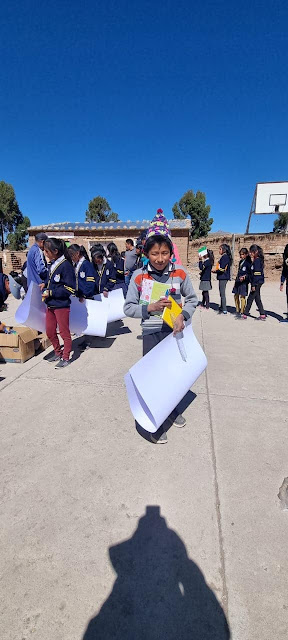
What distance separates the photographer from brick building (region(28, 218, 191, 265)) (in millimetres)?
19844

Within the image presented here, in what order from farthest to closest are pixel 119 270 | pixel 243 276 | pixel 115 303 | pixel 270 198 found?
pixel 270 198 → pixel 243 276 → pixel 119 270 → pixel 115 303

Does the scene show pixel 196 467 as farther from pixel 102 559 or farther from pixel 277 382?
pixel 277 382

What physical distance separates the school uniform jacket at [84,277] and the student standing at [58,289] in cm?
64

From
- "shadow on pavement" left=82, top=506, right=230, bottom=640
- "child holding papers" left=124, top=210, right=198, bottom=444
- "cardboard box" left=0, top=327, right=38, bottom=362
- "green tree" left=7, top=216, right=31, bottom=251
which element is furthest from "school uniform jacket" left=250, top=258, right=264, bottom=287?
"green tree" left=7, top=216, right=31, bottom=251

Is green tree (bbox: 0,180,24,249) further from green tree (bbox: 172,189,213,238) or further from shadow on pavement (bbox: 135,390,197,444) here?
shadow on pavement (bbox: 135,390,197,444)

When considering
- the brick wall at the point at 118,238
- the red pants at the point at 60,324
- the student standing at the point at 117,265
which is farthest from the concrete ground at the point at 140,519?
the brick wall at the point at 118,238

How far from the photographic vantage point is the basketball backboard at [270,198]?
20.2 meters

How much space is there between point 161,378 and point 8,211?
43.3 m

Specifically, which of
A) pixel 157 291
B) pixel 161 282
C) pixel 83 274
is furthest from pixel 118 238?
pixel 157 291

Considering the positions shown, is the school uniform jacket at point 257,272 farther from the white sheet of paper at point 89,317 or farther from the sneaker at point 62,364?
the sneaker at point 62,364

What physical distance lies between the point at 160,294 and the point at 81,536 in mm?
1694

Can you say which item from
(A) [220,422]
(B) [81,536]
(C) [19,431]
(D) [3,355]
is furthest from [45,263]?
(B) [81,536]

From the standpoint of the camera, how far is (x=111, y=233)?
21.0 metres

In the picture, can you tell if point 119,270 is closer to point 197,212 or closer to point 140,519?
point 140,519
